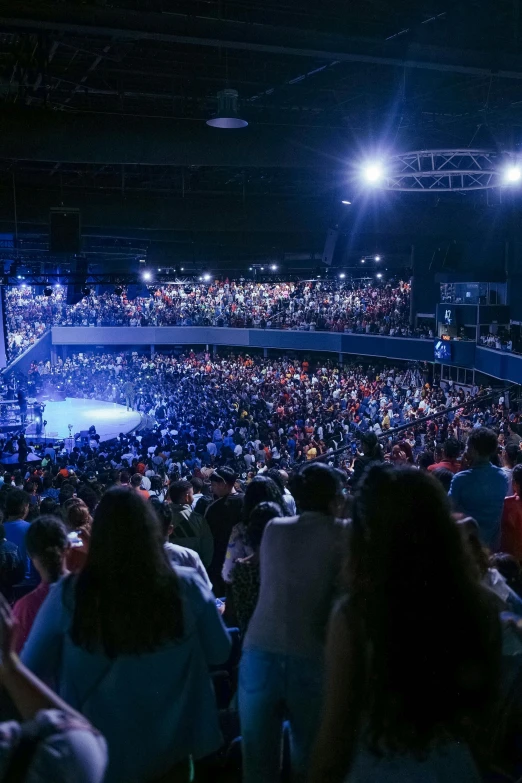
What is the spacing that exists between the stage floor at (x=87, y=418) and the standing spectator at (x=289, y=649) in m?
21.3

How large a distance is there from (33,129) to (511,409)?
12.9 m

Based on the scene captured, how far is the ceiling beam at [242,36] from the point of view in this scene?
6766 mm

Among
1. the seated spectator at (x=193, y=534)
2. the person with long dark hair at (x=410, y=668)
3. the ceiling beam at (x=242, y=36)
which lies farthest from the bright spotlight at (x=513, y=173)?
the person with long dark hair at (x=410, y=668)

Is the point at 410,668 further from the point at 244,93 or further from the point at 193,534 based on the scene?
the point at 244,93

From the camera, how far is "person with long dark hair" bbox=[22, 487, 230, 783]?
207 centimetres

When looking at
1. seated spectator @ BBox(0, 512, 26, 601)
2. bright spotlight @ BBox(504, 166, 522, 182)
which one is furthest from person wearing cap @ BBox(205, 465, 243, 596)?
bright spotlight @ BBox(504, 166, 522, 182)

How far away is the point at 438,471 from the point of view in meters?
4.96

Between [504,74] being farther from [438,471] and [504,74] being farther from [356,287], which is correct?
[356,287]

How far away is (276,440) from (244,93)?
826 cm

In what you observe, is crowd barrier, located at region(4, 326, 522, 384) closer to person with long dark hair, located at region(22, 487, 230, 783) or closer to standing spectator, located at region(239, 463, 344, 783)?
standing spectator, located at region(239, 463, 344, 783)

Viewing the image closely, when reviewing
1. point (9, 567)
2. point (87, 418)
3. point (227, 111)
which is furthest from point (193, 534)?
point (87, 418)

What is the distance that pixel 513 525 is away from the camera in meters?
4.14

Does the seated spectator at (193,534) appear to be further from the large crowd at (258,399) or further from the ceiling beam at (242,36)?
the large crowd at (258,399)

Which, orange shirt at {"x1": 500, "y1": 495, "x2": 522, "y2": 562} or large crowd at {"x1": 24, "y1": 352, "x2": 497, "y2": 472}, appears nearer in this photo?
orange shirt at {"x1": 500, "y1": 495, "x2": 522, "y2": 562}
